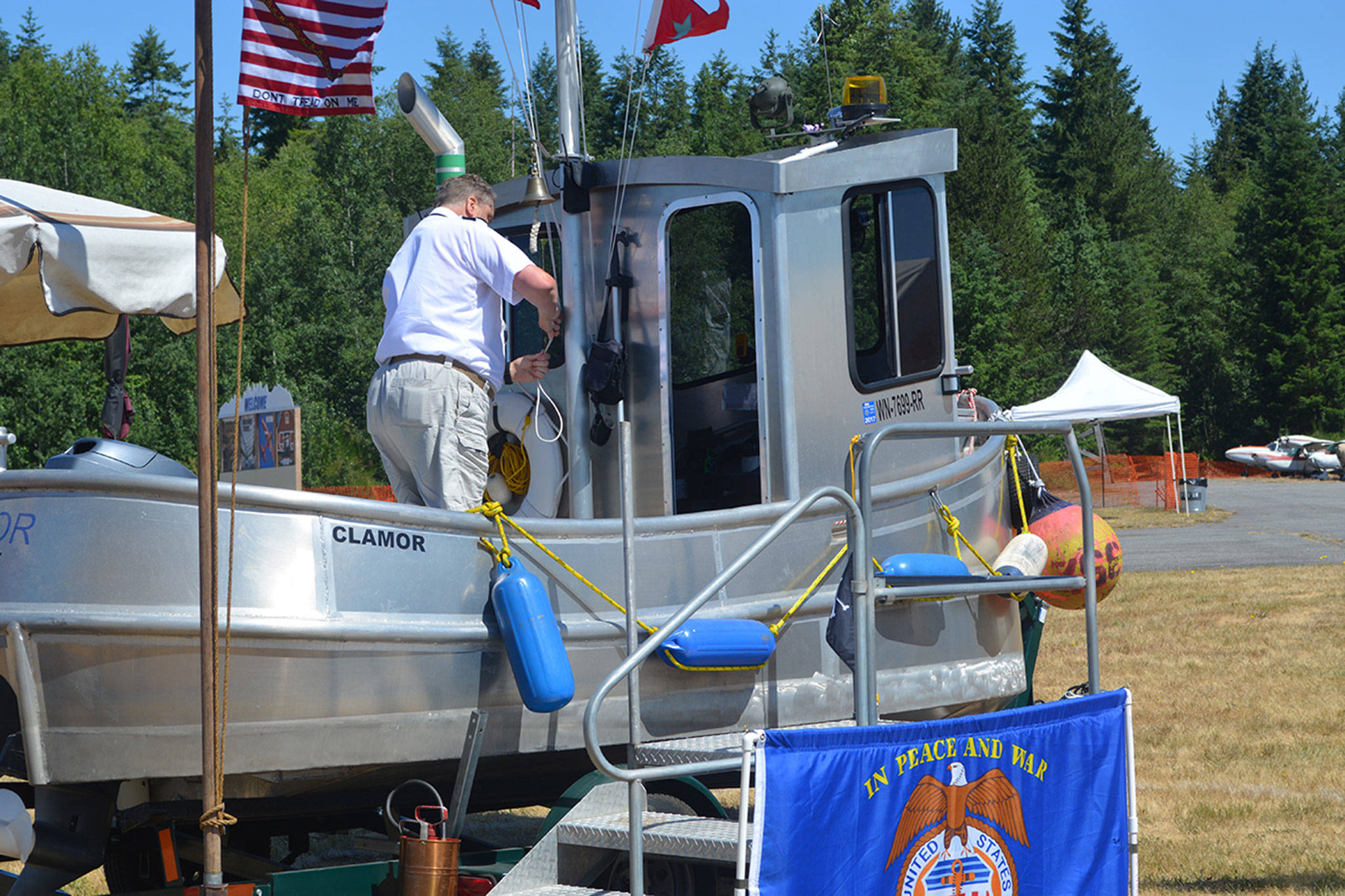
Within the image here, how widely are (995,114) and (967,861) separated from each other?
58394 millimetres

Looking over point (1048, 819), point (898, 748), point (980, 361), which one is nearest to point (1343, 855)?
point (1048, 819)

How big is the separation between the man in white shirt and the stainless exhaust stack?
0.71 m

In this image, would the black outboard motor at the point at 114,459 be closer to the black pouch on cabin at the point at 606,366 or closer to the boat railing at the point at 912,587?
the black pouch on cabin at the point at 606,366

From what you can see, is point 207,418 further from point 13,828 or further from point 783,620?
point 783,620

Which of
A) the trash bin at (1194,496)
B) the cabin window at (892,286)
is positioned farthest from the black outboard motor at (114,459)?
the trash bin at (1194,496)

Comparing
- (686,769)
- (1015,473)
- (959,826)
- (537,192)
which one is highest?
(537,192)

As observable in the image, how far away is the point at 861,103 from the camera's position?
602cm

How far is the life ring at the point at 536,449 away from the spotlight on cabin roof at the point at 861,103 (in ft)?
6.38

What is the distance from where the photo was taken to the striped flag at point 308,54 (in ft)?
12.7

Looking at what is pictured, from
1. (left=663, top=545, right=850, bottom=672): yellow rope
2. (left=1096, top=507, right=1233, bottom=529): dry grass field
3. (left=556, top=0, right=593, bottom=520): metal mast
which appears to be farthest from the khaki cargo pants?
(left=1096, top=507, right=1233, bottom=529): dry grass field

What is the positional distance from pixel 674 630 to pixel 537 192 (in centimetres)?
238

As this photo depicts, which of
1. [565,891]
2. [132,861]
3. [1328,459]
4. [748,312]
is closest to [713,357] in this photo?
[748,312]

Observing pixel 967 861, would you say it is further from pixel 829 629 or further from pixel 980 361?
pixel 980 361

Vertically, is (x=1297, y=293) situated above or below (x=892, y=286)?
above
